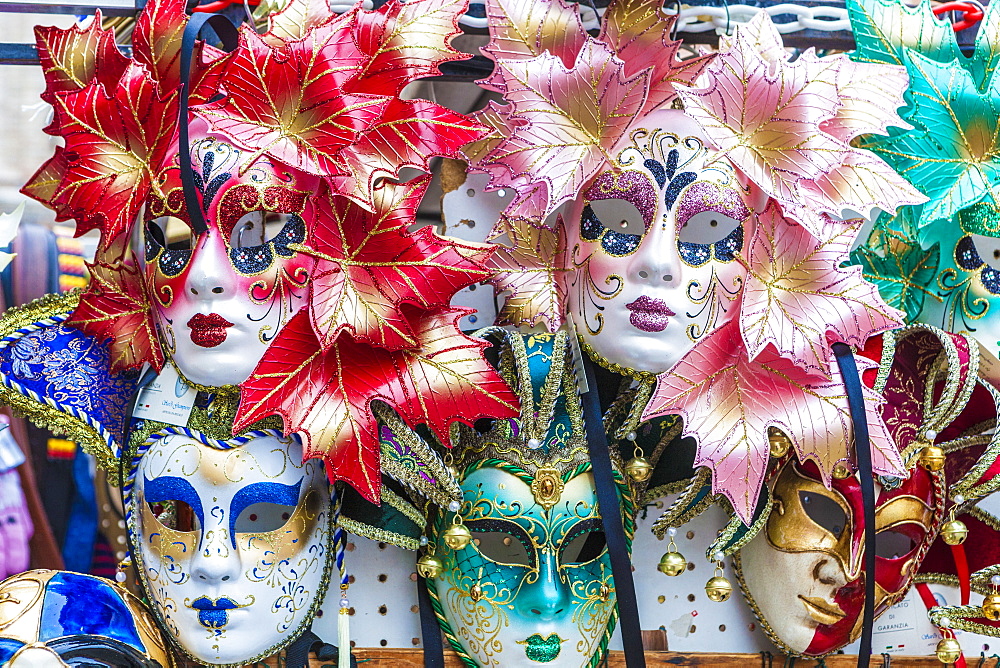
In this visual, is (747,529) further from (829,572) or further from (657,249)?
(657,249)

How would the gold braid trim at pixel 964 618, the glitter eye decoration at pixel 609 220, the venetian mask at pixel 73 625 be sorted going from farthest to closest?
the gold braid trim at pixel 964 618 → the glitter eye decoration at pixel 609 220 → the venetian mask at pixel 73 625

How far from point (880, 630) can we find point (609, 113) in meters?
0.75

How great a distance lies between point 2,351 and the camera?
1.21 meters

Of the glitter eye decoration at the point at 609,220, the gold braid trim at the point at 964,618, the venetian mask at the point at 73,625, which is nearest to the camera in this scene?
the venetian mask at the point at 73,625

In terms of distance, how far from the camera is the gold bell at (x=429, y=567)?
1.24 meters

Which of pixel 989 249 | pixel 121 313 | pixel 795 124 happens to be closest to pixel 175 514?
pixel 121 313

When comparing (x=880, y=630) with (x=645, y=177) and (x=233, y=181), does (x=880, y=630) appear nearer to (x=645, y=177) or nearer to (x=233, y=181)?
(x=645, y=177)

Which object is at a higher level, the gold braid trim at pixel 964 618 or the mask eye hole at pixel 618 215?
the mask eye hole at pixel 618 215

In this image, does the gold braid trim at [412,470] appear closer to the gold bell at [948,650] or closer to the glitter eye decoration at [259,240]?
the glitter eye decoration at [259,240]

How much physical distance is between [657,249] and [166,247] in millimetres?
526

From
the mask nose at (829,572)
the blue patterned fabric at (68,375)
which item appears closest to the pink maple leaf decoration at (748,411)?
the mask nose at (829,572)

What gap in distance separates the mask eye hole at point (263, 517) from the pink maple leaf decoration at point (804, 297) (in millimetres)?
548

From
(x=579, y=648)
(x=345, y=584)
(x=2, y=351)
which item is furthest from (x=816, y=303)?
(x=2, y=351)

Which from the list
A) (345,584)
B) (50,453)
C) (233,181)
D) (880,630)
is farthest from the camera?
(50,453)
